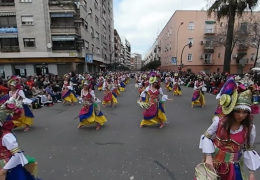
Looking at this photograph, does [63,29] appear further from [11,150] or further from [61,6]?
[11,150]

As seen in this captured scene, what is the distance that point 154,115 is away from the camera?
558 cm

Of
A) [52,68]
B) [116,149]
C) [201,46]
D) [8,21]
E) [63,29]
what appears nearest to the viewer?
[116,149]

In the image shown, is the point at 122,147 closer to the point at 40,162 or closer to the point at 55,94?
the point at 40,162

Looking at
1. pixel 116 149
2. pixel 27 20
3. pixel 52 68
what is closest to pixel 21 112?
pixel 116 149

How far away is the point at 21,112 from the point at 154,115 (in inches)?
169

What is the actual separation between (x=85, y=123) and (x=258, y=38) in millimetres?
28395

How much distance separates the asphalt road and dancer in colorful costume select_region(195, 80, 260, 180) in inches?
55.7

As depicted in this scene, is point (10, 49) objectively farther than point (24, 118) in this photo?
Yes

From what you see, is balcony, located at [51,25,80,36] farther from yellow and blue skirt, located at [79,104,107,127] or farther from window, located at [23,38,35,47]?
yellow and blue skirt, located at [79,104,107,127]

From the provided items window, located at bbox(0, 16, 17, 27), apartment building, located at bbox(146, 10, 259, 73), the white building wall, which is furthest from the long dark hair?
apartment building, located at bbox(146, 10, 259, 73)

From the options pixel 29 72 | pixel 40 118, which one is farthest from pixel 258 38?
pixel 29 72

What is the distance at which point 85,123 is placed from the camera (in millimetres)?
5719

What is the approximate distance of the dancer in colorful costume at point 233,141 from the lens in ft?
5.88

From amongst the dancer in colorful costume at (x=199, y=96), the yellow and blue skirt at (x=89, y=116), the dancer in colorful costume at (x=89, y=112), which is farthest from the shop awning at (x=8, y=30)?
the dancer in colorful costume at (x=199, y=96)
